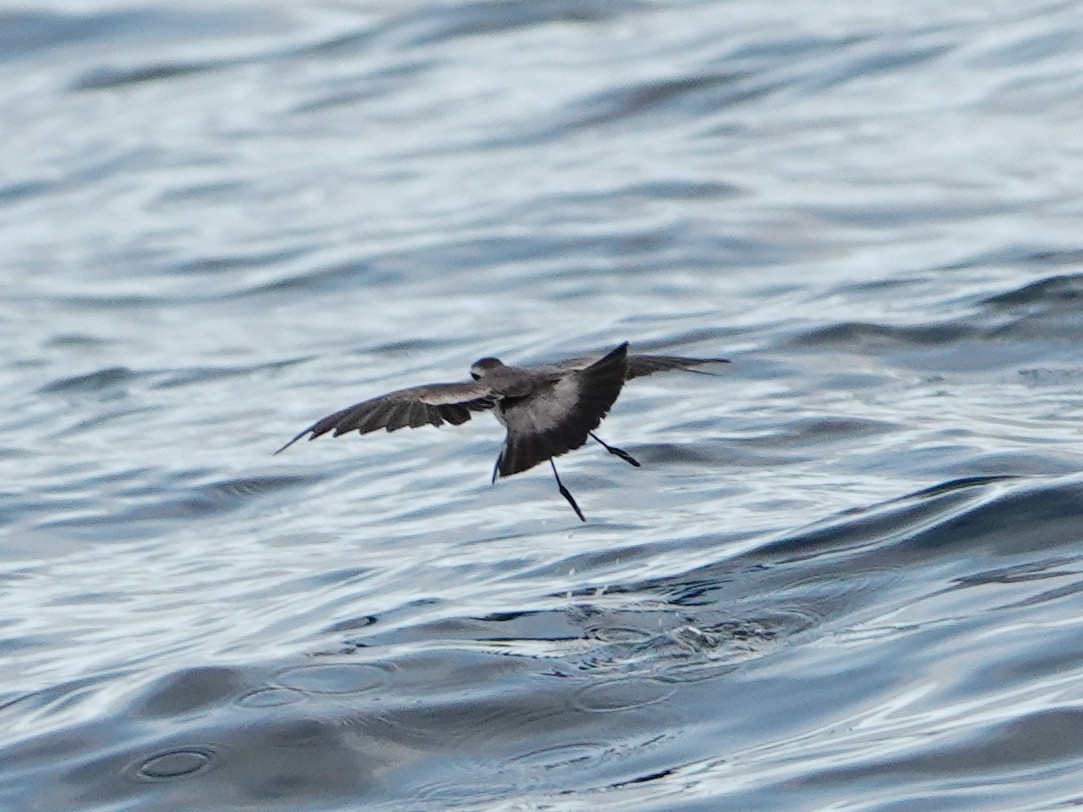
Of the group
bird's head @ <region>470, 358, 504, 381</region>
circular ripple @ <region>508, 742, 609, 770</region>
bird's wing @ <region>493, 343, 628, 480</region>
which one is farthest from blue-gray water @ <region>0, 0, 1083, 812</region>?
bird's head @ <region>470, 358, 504, 381</region>

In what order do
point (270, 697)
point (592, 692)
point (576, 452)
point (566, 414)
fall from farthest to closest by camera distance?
1. point (576, 452)
2. point (566, 414)
3. point (270, 697)
4. point (592, 692)

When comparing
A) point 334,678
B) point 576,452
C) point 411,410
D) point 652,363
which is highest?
point 411,410

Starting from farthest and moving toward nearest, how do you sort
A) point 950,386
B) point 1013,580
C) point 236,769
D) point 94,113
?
Result: point 94,113, point 950,386, point 1013,580, point 236,769

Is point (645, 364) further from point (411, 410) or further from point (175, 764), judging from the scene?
point (175, 764)

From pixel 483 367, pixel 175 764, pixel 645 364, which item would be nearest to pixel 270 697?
pixel 175 764

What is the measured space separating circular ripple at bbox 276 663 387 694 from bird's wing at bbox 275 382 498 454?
618 mm

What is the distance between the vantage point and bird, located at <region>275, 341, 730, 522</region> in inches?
215

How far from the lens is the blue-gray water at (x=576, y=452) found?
480 cm

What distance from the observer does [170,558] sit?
23.5 feet

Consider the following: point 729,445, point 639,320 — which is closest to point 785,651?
point 729,445

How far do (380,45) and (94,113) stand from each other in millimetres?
2450

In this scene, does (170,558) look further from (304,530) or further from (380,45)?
(380,45)

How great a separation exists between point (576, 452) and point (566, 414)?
93.1 inches

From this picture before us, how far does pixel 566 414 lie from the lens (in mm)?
5551
